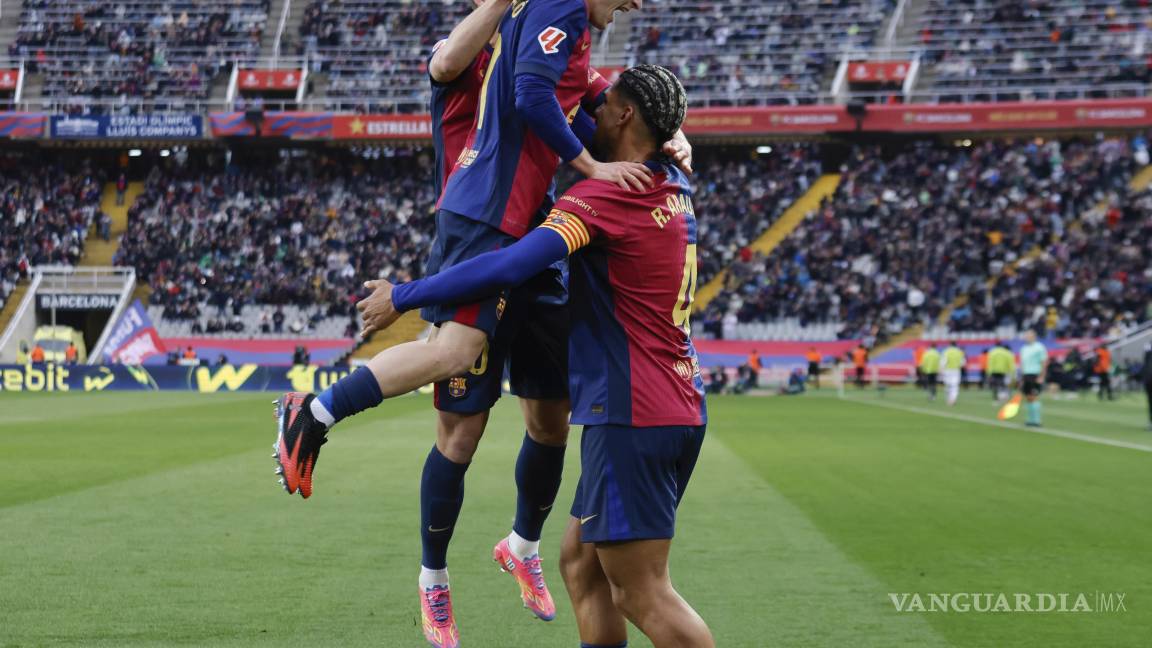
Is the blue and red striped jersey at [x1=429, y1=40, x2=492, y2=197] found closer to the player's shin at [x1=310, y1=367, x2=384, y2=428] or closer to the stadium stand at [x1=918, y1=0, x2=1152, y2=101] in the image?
the player's shin at [x1=310, y1=367, x2=384, y2=428]

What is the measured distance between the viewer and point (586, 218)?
3994 millimetres

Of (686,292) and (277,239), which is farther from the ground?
(686,292)

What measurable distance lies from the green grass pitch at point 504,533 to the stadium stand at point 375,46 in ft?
98.3

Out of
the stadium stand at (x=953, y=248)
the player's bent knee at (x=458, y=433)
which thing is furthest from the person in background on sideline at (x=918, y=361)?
the player's bent knee at (x=458, y=433)

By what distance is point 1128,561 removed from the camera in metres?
7.47

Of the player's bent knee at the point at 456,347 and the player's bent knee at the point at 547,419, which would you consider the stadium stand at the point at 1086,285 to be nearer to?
the player's bent knee at the point at 547,419

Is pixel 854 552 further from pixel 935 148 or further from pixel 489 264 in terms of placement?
pixel 935 148

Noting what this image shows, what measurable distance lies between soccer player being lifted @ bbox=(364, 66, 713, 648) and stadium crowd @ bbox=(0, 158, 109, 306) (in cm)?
4092

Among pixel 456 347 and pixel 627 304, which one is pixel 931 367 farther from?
pixel 627 304

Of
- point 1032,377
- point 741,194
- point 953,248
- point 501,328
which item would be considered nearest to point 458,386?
point 501,328

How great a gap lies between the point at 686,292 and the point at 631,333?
11.0 inches

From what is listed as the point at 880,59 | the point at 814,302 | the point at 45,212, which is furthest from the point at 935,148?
the point at 45,212

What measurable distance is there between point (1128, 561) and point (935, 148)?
37611 millimetres

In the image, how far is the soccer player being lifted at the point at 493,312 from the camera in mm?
4348
